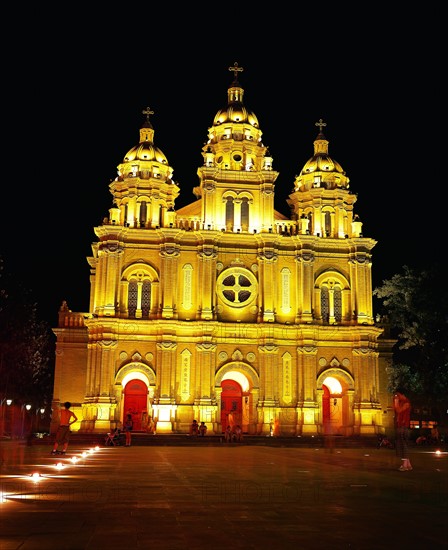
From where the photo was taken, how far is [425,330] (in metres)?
42.5

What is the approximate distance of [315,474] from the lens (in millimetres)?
16875

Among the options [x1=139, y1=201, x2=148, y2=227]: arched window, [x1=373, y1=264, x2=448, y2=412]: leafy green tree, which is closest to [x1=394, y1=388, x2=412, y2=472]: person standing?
[x1=373, y1=264, x2=448, y2=412]: leafy green tree

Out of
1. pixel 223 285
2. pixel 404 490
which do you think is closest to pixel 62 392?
pixel 223 285

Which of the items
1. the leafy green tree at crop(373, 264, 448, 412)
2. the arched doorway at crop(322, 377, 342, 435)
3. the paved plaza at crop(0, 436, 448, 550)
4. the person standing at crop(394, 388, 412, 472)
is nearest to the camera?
the paved plaza at crop(0, 436, 448, 550)

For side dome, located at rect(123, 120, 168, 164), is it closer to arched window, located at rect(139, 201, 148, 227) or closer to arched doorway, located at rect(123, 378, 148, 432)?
arched window, located at rect(139, 201, 148, 227)

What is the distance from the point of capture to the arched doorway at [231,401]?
48.5m

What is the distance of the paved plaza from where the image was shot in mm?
7703

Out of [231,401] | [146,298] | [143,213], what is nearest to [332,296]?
[231,401]

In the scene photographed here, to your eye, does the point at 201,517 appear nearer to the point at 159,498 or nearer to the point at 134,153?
the point at 159,498

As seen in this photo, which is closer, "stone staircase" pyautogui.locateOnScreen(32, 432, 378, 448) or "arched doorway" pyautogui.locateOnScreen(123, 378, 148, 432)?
"stone staircase" pyautogui.locateOnScreen(32, 432, 378, 448)

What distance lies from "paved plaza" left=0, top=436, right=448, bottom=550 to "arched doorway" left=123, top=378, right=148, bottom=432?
31.2m

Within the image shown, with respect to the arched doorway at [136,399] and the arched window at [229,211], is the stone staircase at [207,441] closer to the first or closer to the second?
the arched doorway at [136,399]

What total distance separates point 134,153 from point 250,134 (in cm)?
865

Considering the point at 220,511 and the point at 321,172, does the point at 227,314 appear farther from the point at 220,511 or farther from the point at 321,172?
the point at 220,511
